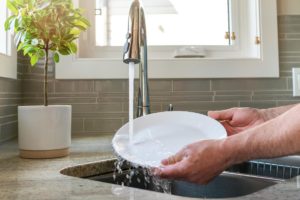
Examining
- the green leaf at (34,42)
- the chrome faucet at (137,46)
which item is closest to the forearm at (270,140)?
the chrome faucet at (137,46)

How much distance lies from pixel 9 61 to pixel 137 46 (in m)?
0.48

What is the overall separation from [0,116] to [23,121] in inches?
11.3

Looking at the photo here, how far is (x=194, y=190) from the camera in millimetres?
915

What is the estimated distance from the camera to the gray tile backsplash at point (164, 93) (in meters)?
1.30

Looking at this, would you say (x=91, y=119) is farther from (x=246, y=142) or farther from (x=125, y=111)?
(x=246, y=142)

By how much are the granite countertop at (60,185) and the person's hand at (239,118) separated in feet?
1.04

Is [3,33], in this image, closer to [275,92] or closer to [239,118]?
[239,118]

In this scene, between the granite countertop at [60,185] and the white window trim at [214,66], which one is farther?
the white window trim at [214,66]

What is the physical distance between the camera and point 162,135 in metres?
0.85

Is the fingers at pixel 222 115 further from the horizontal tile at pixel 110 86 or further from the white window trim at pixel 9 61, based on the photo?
the white window trim at pixel 9 61

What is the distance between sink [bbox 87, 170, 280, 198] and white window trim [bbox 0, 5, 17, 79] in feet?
1.62

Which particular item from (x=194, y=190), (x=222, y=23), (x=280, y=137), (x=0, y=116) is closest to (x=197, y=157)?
(x=280, y=137)

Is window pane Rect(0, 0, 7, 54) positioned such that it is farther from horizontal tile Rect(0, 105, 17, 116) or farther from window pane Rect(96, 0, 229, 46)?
window pane Rect(96, 0, 229, 46)

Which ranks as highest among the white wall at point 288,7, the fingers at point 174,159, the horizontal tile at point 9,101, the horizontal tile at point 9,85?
the white wall at point 288,7
